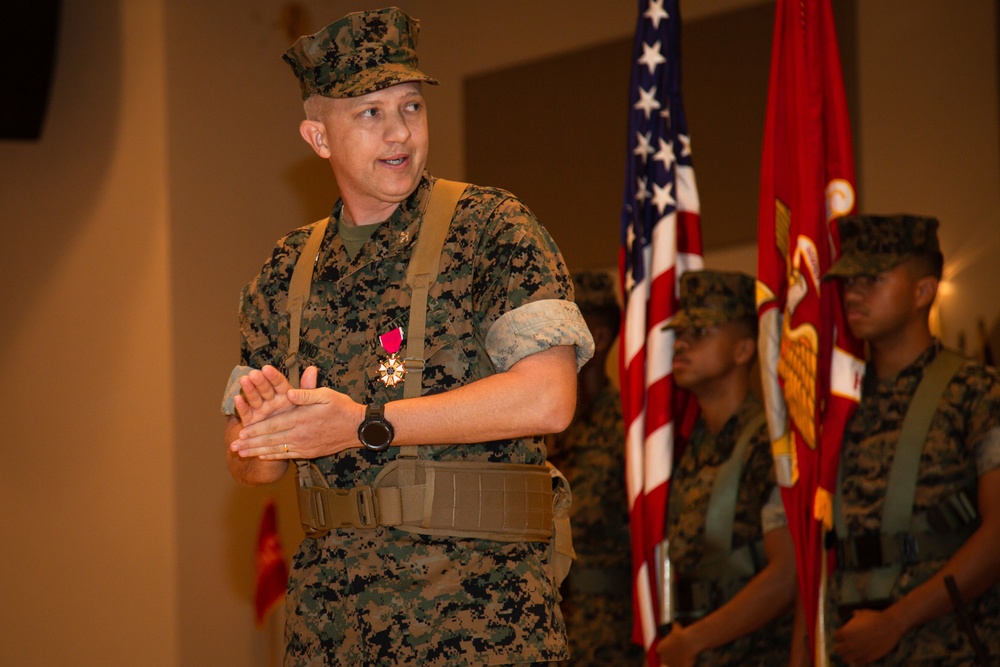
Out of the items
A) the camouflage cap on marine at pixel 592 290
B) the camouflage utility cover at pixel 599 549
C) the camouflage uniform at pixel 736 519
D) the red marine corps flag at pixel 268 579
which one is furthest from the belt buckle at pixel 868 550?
the red marine corps flag at pixel 268 579

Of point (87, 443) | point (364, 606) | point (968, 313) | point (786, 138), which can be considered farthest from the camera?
point (87, 443)

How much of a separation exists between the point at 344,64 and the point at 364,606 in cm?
87

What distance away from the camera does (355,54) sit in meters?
2.03

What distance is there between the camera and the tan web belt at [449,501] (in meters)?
1.80

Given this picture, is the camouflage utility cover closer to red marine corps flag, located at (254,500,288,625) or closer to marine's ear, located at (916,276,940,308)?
marine's ear, located at (916,276,940,308)

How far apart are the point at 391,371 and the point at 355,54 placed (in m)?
0.54

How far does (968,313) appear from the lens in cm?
417

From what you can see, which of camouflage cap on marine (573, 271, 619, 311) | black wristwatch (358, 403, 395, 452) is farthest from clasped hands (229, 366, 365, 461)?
camouflage cap on marine (573, 271, 619, 311)

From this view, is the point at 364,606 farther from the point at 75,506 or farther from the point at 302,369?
the point at 75,506

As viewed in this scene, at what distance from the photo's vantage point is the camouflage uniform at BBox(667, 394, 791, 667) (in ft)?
11.4

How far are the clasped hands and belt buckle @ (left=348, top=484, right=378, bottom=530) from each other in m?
0.11

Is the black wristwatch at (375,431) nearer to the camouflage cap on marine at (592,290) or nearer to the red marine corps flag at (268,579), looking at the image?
the camouflage cap on marine at (592,290)

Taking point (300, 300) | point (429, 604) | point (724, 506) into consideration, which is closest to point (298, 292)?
point (300, 300)

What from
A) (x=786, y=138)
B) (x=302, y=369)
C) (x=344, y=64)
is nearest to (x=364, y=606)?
(x=302, y=369)
